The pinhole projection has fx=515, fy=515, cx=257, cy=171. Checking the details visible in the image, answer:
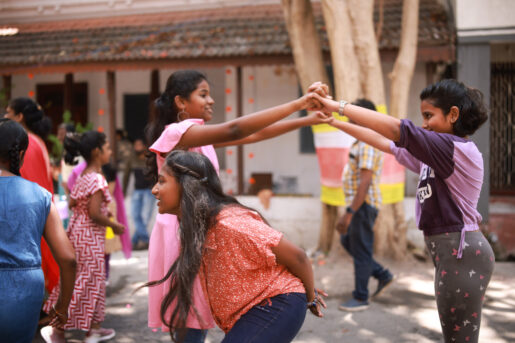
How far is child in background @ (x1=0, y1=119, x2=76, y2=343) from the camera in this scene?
231cm

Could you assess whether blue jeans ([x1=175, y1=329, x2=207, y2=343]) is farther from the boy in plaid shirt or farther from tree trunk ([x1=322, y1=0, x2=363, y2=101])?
tree trunk ([x1=322, y1=0, x2=363, y2=101])

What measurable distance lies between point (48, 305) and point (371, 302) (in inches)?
123

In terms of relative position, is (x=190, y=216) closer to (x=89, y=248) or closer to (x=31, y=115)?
(x=89, y=248)

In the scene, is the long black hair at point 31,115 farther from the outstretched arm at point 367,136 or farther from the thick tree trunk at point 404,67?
the thick tree trunk at point 404,67

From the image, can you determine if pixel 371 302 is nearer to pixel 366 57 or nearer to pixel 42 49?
pixel 366 57

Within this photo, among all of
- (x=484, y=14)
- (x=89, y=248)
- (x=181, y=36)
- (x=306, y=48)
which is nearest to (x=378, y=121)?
(x=89, y=248)

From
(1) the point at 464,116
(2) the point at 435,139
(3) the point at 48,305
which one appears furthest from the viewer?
(3) the point at 48,305

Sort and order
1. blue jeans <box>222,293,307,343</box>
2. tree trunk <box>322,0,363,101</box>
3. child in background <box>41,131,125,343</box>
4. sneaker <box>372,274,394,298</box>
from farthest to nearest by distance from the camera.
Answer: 1. tree trunk <box>322,0,363,101</box>
2. sneaker <box>372,274,394,298</box>
3. child in background <box>41,131,125,343</box>
4. blue jeans <box>222,293,307,343</box>

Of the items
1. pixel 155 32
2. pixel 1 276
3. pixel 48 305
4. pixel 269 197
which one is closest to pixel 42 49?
pixel 155 32

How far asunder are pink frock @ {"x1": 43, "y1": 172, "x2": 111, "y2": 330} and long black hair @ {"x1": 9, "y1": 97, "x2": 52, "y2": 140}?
1.74ft

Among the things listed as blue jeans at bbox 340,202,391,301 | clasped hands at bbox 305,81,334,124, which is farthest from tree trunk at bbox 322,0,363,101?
clasped hands at bbox 305,81,334,124

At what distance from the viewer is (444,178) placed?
102 inches

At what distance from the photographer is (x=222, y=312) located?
2270 mm

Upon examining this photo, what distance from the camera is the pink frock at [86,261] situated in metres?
4.21
